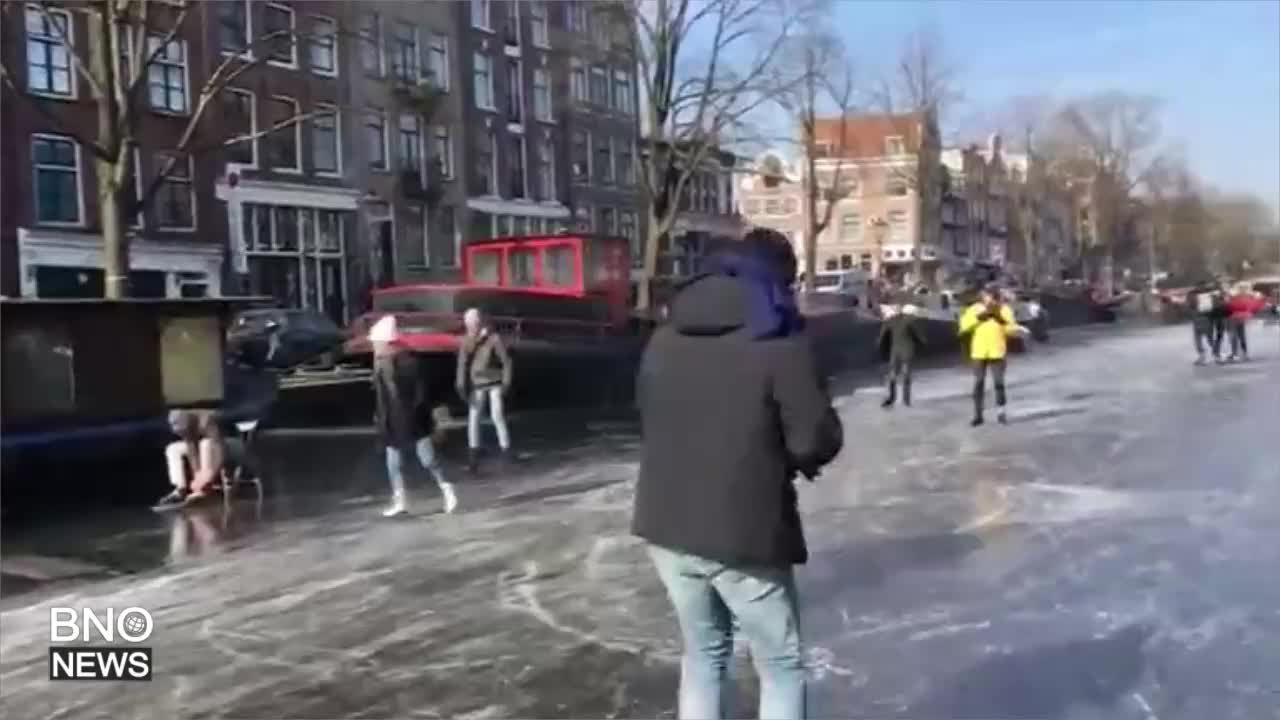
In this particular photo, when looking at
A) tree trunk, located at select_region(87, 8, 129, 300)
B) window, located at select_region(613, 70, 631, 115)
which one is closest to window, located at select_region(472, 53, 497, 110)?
window, located at select_region(613, 70, 631, 115)

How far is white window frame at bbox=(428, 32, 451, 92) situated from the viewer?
155 feet

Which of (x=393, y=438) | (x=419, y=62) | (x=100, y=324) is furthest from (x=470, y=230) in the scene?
(x=393, y=438)

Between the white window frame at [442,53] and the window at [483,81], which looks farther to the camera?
the window at [483,81]

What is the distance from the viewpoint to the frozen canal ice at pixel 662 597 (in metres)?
6.64

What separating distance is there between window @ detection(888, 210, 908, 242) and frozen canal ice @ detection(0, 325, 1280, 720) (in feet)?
268

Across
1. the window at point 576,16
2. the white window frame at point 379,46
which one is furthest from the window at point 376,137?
the window at point 576,16

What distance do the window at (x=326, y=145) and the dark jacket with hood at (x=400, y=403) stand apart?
1187 inches

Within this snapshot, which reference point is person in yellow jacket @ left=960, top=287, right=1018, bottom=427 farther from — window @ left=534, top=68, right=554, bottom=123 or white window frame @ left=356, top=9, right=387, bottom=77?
window @ left=534, top=68, right=554, bottom=123

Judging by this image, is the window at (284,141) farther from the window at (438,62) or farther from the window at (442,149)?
the window at (438,62)

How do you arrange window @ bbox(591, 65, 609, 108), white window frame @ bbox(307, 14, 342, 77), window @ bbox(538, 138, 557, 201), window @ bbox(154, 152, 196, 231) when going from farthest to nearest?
1. window @ bbox(591, 65, 609, 108)
2. window @ bbox(538, 138, 557, 201)
3. white window frame @ bbox(307, 14, 342, 77)
4. window @ bbox(154, 152, 196, 231)

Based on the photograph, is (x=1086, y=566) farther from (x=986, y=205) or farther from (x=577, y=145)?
(x=986, y=205)

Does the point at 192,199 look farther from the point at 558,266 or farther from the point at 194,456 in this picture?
the point at 194,456

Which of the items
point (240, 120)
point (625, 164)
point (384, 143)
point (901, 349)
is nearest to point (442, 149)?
point (384, 143)

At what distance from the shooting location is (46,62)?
34.0 m
